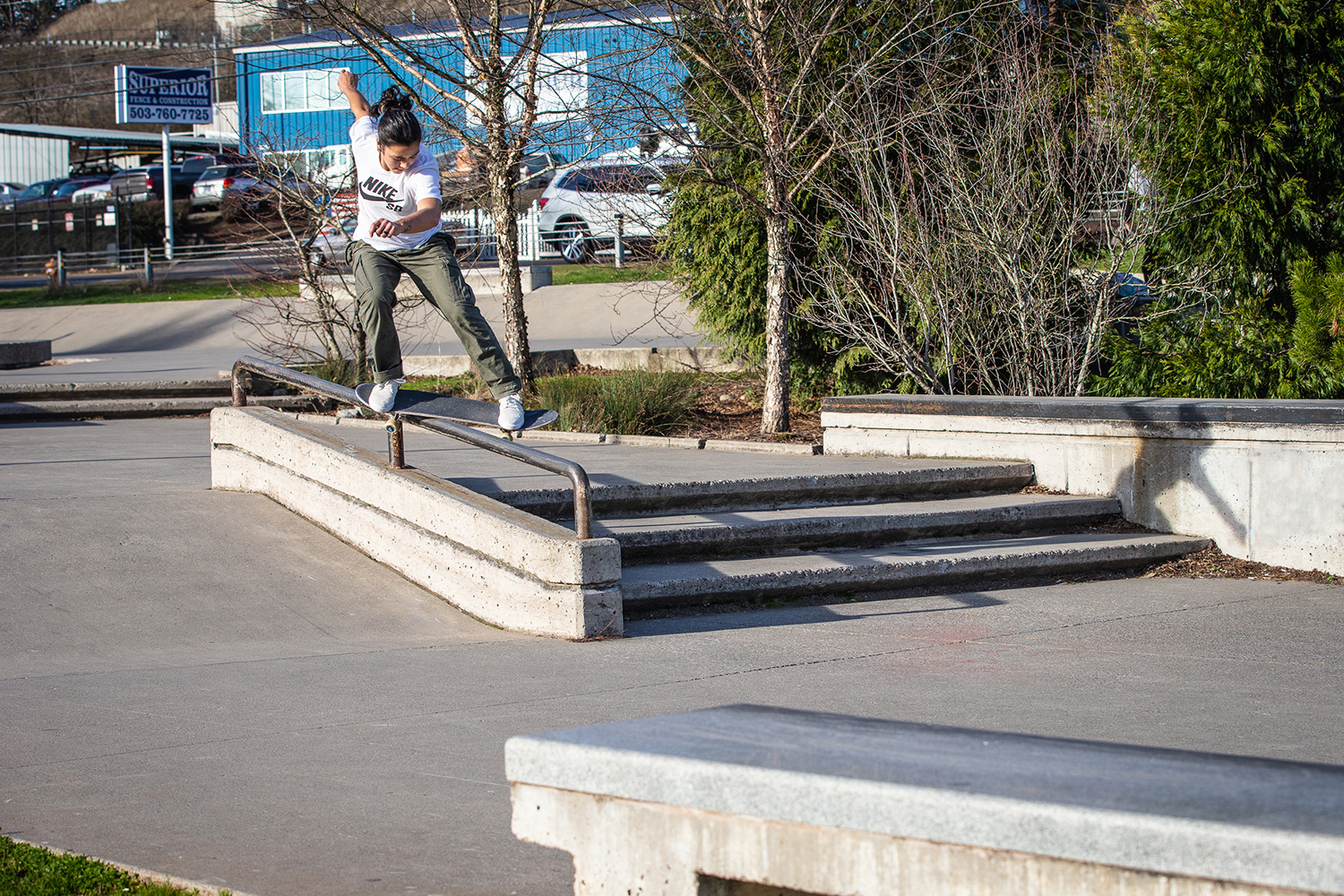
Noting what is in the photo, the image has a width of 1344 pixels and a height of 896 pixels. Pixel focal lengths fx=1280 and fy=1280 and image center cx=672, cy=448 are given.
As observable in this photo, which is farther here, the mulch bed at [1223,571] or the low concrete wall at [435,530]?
the mulch bed at [1223,571]

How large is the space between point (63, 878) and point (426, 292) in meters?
4.61

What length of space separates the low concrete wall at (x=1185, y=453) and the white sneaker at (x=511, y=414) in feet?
12.2

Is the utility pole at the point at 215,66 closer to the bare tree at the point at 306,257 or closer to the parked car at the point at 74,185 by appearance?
the parked car at the point at 74,185

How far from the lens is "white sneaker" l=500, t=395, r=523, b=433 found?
7.35 m

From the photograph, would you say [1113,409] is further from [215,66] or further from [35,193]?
[35,193]

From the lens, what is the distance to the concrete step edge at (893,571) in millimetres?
7004

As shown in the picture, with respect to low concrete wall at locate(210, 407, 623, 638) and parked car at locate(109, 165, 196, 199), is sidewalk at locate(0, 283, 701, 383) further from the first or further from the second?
parked car at locate(109, 165, 196, 199)

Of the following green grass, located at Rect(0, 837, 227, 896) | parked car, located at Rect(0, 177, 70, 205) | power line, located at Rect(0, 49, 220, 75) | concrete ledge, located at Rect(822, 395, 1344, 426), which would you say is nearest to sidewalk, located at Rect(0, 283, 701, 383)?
concrete ledge, located at Rect(822, 395, 1344, 426)

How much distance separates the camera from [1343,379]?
9.57 metres

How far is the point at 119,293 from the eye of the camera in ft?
94.1

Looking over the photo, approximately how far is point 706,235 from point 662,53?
219 cm

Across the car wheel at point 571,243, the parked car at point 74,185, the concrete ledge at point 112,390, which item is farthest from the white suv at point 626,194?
the parked car at point 74,185

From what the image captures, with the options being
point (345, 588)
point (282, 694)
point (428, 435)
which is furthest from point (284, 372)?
point (282, 694)

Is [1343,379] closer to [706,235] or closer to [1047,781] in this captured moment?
[706,235]
